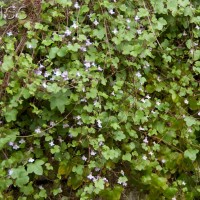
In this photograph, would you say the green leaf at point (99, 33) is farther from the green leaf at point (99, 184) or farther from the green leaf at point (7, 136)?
the green leaf at point (99, 184)

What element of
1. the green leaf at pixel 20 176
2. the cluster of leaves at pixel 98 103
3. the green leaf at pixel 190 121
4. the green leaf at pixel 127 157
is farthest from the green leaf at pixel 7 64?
the green leaf at pixel 190 121

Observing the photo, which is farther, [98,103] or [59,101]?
[98,103]

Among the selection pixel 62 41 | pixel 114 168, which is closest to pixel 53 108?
pixel 62 41

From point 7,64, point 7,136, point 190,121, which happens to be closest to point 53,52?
point 7,64

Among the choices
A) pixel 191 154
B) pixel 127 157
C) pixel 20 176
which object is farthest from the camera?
pixel 191 154

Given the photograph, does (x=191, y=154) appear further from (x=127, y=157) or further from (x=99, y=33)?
(x=99, y=33)

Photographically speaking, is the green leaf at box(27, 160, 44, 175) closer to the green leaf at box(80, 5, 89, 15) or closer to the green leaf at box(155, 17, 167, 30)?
the green leaf at box(80, 5, 89, 15)

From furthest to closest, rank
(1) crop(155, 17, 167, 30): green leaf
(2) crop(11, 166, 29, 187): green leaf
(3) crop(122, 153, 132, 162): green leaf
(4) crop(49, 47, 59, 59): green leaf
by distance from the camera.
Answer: (1) crop(155, 17, 167, 30): green leaf < (3) crop(122, 153, 132, 162): green leaf < (4) crop(49, 47, 59, 59): green leaf < (2) crop(11, 166, 29, 187): green leaf

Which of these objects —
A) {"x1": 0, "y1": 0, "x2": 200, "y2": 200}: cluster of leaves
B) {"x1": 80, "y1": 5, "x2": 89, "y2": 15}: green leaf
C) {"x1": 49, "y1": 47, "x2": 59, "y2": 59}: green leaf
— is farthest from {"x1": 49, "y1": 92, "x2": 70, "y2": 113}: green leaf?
{"x1": 80, "y1": 5, "x2": 89, "y2": 15}: green leaf

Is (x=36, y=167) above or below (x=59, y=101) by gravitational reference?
below
